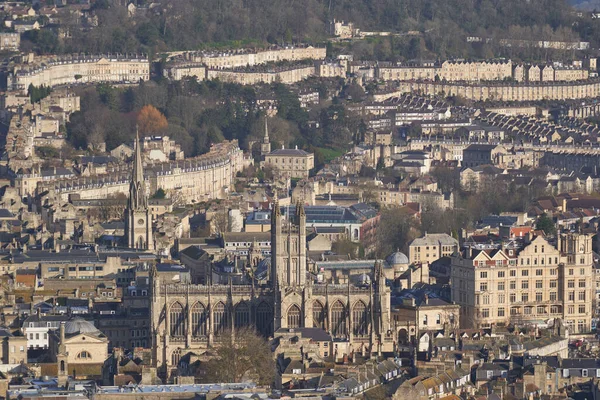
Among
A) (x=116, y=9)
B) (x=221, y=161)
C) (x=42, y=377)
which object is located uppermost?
(x=116, y=9)

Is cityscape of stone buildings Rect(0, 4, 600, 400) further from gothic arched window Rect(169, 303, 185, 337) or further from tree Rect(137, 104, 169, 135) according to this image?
tree Rect(137, 104, 169, 135)

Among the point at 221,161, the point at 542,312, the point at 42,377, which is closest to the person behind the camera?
the point at 42,377

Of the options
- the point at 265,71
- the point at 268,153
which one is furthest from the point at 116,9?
the point at 268,153

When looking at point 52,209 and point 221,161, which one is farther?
point 221,161

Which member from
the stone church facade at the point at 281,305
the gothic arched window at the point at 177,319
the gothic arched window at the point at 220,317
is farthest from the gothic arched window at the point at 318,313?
the gothic arched window at the point at 177,319

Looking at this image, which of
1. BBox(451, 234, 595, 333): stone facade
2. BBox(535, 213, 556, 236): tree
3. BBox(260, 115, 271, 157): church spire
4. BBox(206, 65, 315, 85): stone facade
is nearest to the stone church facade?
BBox(451, 234, 595, 333): stone facade

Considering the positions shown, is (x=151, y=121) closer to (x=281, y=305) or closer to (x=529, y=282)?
(x=529, y=282)

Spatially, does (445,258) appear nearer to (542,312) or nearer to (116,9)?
(542,312)
